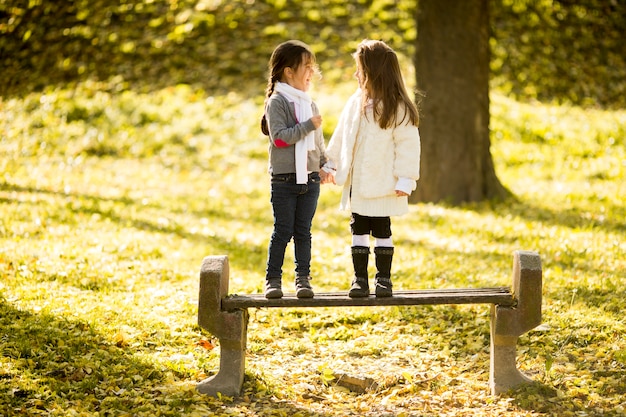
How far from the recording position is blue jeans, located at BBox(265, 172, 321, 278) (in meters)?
5.11

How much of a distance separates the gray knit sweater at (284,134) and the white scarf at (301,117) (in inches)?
1.2

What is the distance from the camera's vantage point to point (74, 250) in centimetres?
821

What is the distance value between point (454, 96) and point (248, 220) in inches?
125

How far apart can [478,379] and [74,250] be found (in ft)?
15.0

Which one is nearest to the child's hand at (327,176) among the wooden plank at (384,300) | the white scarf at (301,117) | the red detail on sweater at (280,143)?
the white scarf at (301,117)

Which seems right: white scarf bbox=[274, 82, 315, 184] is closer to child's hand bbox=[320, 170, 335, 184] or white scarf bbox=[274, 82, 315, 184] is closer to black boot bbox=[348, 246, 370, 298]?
child's hand bbox=[320, 170, 335, 184]

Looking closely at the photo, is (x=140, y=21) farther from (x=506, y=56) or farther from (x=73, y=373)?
(x=73, y=373)

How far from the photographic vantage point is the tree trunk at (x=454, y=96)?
10.6 metres

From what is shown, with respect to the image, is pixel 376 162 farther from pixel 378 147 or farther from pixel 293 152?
pixel 293 152

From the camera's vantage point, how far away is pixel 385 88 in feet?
16.4

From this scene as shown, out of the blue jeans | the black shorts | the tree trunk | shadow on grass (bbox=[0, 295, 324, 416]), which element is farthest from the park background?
the black shorts

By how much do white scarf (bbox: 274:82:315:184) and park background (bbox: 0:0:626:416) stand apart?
4.70 ft

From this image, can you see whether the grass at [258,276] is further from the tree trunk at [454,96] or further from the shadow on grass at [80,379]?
the tree trunk at [454,96]

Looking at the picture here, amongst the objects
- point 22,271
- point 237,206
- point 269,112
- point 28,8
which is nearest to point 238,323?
point 269,112
